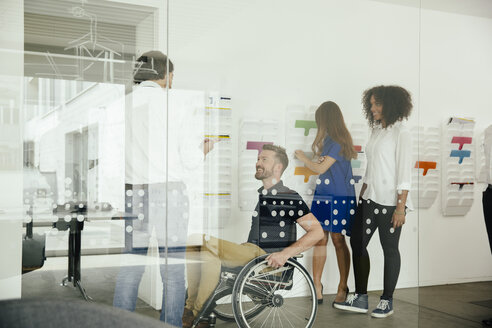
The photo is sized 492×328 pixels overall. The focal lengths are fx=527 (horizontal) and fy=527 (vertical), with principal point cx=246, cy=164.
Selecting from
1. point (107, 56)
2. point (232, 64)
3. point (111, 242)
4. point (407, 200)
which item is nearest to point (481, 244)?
point (407, 200)

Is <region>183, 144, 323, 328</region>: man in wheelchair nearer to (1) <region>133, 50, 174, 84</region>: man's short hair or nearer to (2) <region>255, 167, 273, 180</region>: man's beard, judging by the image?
(2) <region>255, 167, 273, 180</region>: man's beard

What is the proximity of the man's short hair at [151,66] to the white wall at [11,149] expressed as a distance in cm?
66

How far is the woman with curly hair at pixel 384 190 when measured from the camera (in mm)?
3783

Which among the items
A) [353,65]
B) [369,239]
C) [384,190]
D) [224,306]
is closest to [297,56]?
[353,65]

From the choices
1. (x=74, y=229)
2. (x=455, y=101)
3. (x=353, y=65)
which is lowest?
(x=74, y=229)

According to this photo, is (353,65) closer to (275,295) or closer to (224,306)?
(275,295)

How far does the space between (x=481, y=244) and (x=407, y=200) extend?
39.1 inches

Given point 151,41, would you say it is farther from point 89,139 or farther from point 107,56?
point 89,139

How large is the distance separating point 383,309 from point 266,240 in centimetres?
114

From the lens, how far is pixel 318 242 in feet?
11.9

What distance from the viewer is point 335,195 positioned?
3668 mm

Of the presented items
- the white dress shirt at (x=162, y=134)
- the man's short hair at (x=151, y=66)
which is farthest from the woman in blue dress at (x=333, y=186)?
the man's short hair at (x=151, y=66)

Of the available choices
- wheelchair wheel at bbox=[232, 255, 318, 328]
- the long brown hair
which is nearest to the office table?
wheelchair wheel at bbox=[232, 255, 318, 328]

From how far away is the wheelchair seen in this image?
340 cm
